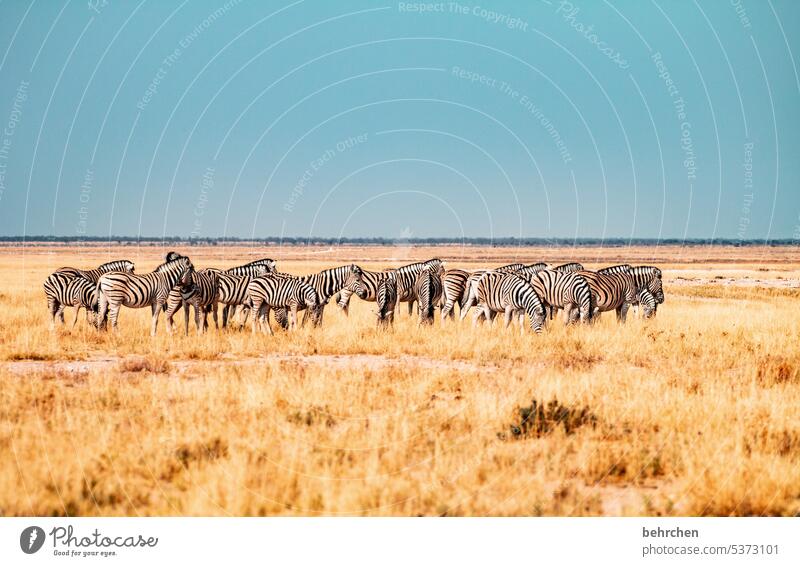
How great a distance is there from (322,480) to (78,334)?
46.9ft

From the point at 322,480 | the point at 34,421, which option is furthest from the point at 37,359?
the point at 322,480

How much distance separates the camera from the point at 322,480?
870cm

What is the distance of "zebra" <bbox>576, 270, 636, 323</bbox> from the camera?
2389 centimetres

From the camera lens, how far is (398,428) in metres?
10.8

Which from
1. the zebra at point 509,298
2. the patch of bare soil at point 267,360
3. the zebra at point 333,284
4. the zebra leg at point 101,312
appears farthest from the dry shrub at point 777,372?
the zebra leg at point 101,312

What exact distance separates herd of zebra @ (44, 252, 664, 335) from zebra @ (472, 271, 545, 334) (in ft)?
0.10

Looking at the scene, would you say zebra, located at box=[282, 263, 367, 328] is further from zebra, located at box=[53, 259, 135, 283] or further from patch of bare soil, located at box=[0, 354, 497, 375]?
zebra, located at box=[53, 259, 135, 283]

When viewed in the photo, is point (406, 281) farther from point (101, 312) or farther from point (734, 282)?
point (734, 282)

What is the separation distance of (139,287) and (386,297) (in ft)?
24.4

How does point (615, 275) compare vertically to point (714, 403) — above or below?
above

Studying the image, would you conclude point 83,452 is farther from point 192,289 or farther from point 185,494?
point 192,289

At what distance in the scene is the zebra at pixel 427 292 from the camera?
984 inches

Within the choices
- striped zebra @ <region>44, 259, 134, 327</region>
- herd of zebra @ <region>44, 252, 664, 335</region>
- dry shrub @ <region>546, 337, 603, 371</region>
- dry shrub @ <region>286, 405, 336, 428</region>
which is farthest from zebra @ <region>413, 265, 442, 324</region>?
dry shrub @ <region>286, 405, 336, 428</region>

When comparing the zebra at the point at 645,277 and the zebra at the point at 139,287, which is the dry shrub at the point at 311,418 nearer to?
the zebra at the point at 139,287
